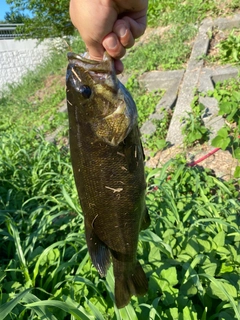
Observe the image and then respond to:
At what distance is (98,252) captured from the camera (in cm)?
141

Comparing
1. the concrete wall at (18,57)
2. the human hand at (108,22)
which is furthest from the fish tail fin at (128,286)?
the concrete wall at (18,57)

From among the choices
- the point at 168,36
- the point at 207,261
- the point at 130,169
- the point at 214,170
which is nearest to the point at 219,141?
the point at 214,170

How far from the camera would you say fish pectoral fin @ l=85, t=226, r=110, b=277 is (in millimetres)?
1382

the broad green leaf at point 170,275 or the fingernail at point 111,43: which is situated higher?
the fingernail at point 111,43

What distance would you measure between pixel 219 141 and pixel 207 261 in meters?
1.58

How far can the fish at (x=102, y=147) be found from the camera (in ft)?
4.24

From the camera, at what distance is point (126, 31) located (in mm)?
1360

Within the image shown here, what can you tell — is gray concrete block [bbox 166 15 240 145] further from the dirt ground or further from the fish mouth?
the fish mouth

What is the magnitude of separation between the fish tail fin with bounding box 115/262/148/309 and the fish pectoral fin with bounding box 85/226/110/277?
0.18 m

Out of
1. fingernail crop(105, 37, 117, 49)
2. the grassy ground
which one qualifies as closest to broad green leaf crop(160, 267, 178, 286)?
the grassy ground

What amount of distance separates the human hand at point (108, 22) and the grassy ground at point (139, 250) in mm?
1177

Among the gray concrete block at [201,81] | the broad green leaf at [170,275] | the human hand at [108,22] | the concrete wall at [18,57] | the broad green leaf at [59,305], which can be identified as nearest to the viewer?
the human hand at [108,22]

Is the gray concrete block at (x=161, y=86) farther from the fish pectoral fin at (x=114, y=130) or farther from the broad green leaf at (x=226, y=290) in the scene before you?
the fish pectoral fin at (x=114, y=130)

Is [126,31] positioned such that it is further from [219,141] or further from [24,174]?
[24,174]
